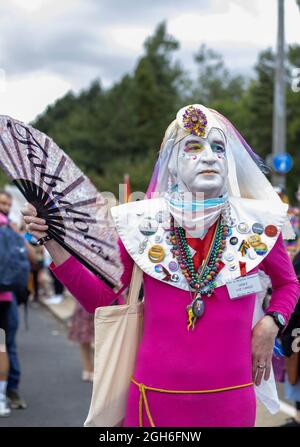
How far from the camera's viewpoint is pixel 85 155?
130 feet

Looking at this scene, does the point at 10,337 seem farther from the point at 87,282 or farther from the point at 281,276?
the point at 281,276

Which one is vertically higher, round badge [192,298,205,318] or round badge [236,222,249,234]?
round badge [236,222,249,234]

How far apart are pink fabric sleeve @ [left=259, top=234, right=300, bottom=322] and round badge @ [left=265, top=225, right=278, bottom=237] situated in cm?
6

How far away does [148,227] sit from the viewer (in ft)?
7.96

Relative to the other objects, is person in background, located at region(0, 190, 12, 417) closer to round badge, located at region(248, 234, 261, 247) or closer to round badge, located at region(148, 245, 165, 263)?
round badge, located at region(148, 245, 165, 263)

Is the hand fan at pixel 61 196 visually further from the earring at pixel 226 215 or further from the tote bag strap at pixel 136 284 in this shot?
the earring at pixel 226 215

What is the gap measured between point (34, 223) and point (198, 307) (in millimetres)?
633

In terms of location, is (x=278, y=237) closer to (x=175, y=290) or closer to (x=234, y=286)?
(x=234, y=286)

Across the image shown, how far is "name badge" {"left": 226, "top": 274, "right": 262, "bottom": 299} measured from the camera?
2.29 m

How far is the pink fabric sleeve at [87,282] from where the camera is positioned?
229 cm

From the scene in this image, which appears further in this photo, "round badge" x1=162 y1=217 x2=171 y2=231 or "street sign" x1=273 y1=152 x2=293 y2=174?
"street sign" x1=273 y1=152 x2=293 y2=174

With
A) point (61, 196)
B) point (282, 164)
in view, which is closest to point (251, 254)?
point (61, 196)

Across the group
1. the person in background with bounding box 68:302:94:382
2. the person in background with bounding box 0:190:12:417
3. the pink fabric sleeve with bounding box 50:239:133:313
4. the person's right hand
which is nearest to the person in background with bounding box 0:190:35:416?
the person in background with bounding box 0:190:12:417
